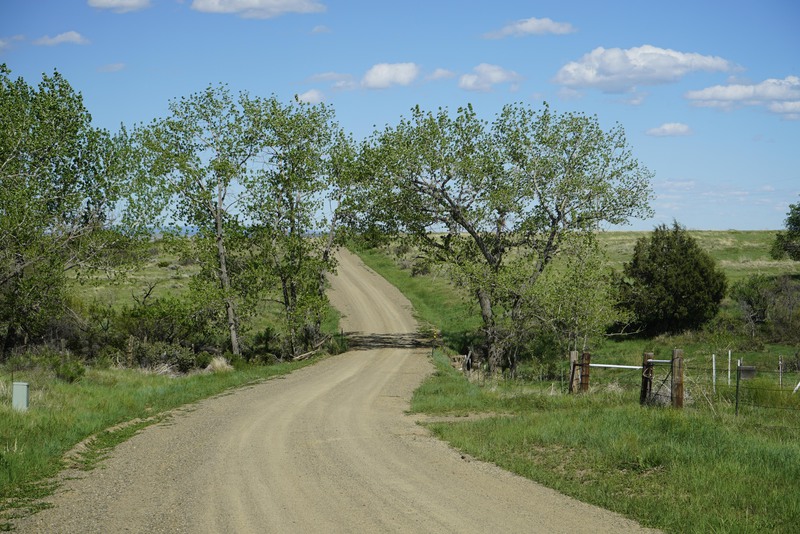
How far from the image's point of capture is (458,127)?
38.6m

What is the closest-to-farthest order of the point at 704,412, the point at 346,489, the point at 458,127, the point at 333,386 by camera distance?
the point at 346,489 → the point at 704,412 → the point at 333,386 → the point at 458,127

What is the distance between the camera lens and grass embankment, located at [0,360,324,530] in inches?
531

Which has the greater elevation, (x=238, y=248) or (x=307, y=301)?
(x=238, y=248)

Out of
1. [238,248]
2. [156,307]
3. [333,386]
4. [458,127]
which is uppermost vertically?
[458,127]

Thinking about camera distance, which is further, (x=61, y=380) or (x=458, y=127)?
(x=458, y=127)

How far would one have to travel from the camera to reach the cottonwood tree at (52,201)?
3216cm

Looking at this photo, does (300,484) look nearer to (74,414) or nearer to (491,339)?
(74,414)

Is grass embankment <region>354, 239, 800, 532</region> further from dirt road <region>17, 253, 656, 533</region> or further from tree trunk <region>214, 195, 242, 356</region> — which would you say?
tree trunk <region>214, 195, 242, 356</region>

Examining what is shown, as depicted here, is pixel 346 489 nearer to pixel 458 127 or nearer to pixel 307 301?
pixel 307 301

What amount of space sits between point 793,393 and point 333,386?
569 inches

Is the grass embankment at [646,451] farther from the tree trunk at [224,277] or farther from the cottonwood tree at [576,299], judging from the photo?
the tree trunk at [224,277]

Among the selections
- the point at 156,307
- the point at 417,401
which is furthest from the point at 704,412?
the point at 156,307

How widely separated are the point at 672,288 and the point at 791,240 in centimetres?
2532

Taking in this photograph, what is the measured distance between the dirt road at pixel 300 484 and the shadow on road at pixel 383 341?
19.1 metres
